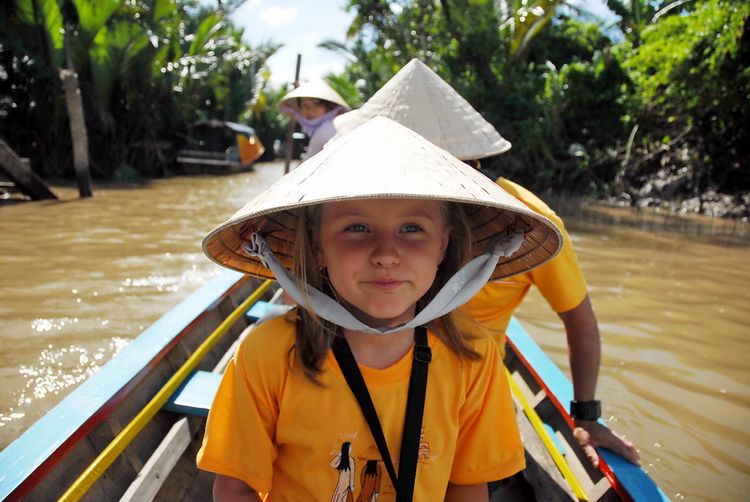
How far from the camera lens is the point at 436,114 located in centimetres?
186

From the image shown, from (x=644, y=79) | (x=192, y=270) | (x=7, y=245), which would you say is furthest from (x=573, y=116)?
(x=7, y=245)

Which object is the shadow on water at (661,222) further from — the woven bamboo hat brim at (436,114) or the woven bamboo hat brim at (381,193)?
the woven bamboo hat brim at (381,193)

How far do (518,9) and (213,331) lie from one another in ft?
38.7

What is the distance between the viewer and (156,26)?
46.8 ft

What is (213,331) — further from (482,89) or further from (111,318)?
(482,89)

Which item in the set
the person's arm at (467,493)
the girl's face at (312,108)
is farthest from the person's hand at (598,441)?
the girl's face at (312,108)

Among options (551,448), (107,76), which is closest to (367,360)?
(551,448)

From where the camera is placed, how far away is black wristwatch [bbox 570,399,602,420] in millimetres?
1850

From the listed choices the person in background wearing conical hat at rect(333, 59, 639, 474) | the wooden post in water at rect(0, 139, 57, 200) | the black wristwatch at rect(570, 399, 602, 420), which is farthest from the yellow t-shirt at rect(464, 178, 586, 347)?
the wooden post in water at rect(0, 139, 57, 200)

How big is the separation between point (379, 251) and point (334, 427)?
39 centimetres

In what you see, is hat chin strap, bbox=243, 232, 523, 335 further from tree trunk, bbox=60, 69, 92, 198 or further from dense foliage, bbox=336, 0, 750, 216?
dense foliage, bbox=336, 0, 750, 216

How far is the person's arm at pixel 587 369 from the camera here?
1.77 meters

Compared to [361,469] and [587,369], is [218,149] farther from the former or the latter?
[361,469]

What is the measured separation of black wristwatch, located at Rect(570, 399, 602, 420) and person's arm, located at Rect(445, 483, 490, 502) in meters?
0.70
